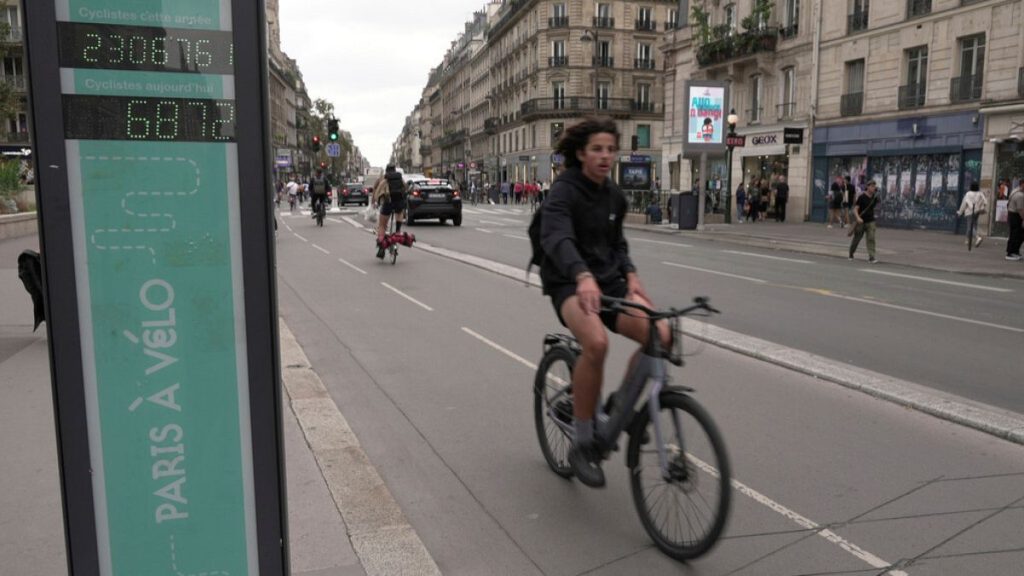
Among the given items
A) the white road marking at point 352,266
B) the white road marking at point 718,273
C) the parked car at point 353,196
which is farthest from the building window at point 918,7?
the parked car at point 353,196

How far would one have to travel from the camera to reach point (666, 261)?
16.1 meters

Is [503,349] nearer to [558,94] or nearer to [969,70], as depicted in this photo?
[969,70]

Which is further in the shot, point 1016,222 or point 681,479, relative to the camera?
point 1016,222

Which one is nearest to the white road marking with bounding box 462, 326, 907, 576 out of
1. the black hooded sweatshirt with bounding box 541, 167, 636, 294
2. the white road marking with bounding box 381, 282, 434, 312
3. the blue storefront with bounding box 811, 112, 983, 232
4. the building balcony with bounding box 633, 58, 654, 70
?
the black hooded sweatshirt with bounding box 541, 167, 636, 294

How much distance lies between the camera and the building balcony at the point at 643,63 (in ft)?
231

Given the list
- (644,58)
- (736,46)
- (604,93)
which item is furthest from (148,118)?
(644,58)

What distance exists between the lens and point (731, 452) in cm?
476

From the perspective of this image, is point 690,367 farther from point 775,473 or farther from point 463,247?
point 463,247

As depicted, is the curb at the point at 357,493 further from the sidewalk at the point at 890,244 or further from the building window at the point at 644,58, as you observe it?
the building window at the point at 644,58

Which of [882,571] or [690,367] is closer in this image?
[882,571]

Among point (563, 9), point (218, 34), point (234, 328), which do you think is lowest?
point (234, 328)

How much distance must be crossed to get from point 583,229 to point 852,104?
98.2ft

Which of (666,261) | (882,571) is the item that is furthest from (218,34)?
(666,261)

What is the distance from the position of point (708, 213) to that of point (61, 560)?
3117cm
